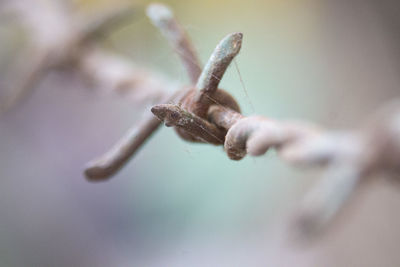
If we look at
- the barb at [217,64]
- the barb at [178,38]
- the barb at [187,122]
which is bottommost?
the barb at [187,122]

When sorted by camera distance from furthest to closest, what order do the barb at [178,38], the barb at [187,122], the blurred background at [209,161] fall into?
the blurred background at [209,161] < the barb at [178,38] < the barb at [187,122]

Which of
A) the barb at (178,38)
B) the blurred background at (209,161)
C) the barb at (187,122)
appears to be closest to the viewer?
the barb at (187,122)

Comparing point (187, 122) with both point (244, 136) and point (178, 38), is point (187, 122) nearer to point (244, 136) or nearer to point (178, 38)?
point (244, 136)

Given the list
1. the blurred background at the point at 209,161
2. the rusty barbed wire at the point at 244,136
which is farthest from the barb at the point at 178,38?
the blurred background at the point at 209,161

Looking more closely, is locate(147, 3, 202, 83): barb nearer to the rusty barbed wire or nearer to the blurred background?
the rusty barbed wire

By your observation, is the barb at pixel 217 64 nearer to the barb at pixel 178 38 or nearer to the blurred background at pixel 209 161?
the barb at pixel 178 38

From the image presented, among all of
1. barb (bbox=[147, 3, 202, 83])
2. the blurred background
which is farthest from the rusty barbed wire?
the blurred background
